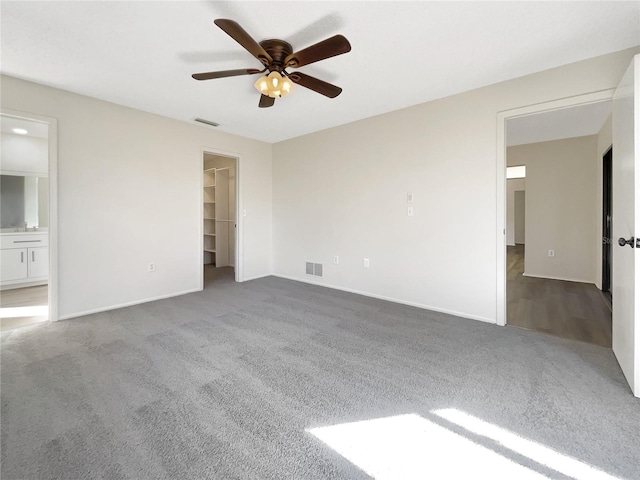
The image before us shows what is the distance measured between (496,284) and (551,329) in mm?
662

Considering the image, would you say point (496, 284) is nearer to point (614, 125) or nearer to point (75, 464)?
point (614, 125)

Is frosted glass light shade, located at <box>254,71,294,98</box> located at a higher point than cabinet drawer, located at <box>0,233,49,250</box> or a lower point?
higher

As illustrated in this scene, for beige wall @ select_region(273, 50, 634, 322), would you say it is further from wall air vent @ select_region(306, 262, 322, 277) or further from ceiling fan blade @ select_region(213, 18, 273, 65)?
ceiling fan blade @ select_region(213, 18, 273, 65)

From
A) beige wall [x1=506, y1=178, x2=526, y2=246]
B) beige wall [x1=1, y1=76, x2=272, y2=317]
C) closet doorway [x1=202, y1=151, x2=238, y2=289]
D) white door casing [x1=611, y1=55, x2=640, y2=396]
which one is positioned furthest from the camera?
beige wall [x1=506, y1=178, x2=526, y2=246]

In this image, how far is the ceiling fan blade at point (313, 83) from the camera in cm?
237

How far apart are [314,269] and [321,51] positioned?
3.40 metres

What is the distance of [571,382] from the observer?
1966 millimetres

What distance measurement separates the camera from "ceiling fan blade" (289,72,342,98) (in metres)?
2.37

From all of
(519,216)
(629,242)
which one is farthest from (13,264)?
(519,216)

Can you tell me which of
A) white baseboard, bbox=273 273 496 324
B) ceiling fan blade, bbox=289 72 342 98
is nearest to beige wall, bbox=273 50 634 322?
white baseboard, bbox=273 273 496 324

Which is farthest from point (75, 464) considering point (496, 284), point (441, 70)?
point (441, 70)

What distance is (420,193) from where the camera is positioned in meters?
3.55

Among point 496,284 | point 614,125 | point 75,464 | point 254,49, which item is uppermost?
point 254,49

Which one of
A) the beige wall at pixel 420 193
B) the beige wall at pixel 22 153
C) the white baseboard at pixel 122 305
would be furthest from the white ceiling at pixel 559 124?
the beige wall at pixel 22 153
